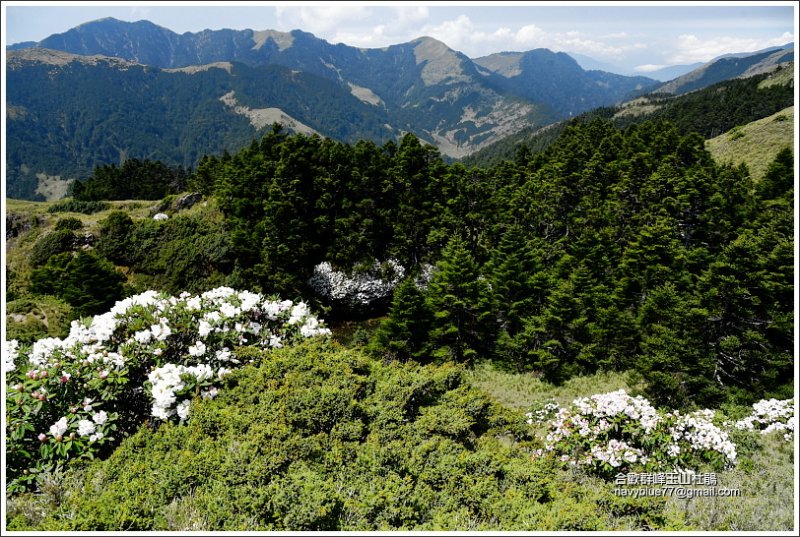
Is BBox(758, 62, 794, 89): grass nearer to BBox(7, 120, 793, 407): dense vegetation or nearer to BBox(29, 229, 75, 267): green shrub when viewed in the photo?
BBox(7, 120, 793, 407): dense vegetation

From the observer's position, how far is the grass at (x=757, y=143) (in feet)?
141

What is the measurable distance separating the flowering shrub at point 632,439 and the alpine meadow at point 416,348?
0.07 m

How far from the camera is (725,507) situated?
6.41 metres

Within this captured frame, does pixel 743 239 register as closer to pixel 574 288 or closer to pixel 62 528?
pixel 574 288

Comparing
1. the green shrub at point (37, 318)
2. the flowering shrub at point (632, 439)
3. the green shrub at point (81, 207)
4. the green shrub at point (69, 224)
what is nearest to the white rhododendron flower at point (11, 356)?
the flowering shrub at point (632, 439)

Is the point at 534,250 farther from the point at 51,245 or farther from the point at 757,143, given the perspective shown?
the point at 757,143

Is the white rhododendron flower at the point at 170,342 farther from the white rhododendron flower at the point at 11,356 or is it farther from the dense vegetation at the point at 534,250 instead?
the dense vegetation at the point at 534,250

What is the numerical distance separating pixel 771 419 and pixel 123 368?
15990 millimetres

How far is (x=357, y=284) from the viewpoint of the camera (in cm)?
3177

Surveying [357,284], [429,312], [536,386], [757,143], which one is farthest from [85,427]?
[757,143]

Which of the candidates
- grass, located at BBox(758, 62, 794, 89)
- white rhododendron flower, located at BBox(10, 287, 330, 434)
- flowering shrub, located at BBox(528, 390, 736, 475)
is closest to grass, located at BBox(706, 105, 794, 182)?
flowering shrub, located at BBox(528, 390, 736, 475)

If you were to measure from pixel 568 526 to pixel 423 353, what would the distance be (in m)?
19.0

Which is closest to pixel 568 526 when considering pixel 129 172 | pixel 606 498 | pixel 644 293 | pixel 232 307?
pixel 606 498

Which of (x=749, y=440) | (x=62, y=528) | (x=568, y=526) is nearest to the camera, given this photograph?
(x=62, y=528)
